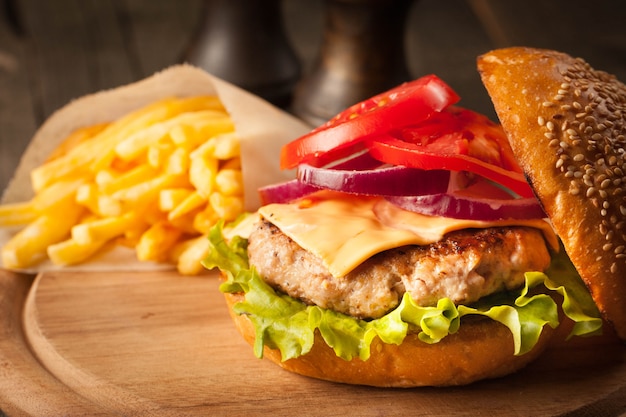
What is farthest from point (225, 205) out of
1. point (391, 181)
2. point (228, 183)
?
point (391, 181)

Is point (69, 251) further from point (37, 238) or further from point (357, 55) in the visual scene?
point (357, 55)

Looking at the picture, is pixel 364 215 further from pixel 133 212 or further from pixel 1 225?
pixel 1 225

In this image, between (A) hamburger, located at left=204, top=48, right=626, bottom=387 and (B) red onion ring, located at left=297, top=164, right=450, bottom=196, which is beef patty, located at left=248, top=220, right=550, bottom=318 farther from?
(B) red onion ring, located at left=297, top=164, right=450, bottom=196

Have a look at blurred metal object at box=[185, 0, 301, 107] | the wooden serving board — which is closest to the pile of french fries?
the wooden serving board

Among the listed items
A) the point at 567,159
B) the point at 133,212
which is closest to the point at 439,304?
the point at 567,159

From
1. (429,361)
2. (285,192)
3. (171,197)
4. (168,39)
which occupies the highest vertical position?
(285,192)
